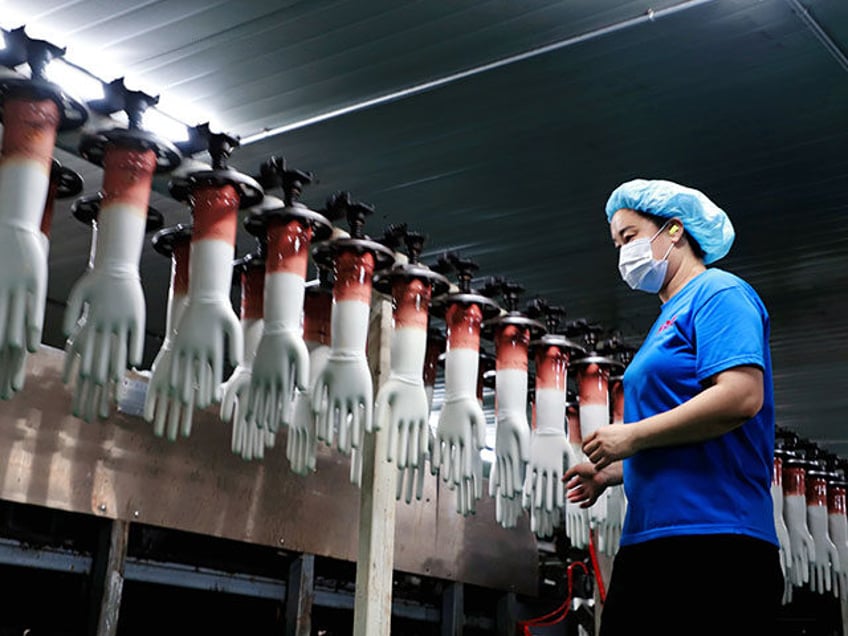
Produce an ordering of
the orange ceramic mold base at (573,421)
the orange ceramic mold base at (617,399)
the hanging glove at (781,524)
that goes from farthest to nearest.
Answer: the hanging glove at (781,524)
the orange ceramic mold base at (573,421)
the orange ceramic mold base at (617,399)

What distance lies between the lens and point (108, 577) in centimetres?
292

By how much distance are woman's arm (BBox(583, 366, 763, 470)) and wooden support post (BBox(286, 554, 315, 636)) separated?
224 cm

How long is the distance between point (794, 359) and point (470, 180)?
2.40 m

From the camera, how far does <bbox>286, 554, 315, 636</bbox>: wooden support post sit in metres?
3.44

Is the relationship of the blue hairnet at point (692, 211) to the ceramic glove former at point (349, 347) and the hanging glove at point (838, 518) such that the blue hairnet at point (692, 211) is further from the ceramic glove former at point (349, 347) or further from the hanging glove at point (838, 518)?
the hanging glove at point (838, 518)

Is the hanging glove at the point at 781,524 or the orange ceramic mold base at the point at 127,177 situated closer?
the orange ceramic mold base at the point at 127,177

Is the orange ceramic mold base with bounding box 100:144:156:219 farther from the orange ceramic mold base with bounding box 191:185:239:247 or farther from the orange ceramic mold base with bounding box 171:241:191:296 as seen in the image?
the orange ceramic mold base with bounding box 171:241:191:296

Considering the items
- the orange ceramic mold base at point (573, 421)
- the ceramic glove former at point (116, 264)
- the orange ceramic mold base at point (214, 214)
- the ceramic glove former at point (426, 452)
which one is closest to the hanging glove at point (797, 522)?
the orange ceramic mold base at point (573, 421)

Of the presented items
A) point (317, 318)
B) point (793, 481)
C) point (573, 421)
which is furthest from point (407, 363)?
point (793, 481)

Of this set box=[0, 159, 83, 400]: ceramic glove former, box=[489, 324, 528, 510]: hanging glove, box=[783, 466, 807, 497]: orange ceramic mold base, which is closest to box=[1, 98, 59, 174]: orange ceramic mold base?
box=[0, 159, 83, 400]: ceramic glove former

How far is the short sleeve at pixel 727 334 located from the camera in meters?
1.45

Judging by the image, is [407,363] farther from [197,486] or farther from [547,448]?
[197,486]

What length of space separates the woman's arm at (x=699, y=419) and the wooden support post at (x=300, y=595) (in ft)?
7.35

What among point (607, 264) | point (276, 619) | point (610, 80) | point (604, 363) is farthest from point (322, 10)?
point (276, 619)
